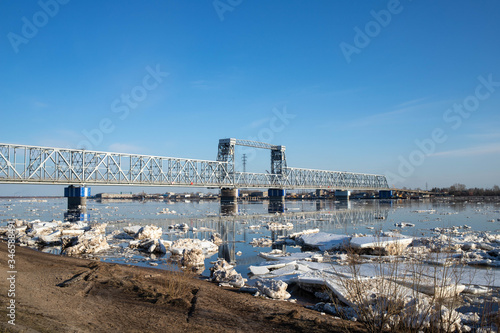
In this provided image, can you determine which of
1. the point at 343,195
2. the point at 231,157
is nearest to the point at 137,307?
the point at 231,157

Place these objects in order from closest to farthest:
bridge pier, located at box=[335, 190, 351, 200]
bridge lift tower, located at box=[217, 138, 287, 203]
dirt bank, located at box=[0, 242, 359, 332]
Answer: dirt bank, located at box=[0, 242, 359, 332]
bridge lift tower, located at box=[217, 138, 287, 203]
bridge pier, located at box=[335, 190, 351, 200]

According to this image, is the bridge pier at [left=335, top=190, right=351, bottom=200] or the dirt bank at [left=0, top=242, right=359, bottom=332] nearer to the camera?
the dirt bank at [left=0, top=242, right=359, bottom=332]

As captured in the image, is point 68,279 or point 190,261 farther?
point 190,261

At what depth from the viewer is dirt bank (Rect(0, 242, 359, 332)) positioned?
543 cm

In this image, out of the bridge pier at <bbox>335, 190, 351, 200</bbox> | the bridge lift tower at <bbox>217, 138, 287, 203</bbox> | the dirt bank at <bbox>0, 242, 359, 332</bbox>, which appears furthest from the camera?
the bridge pier at <bbox>335, 190, 351, 200</bbox>

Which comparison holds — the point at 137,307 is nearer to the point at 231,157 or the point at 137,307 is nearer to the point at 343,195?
the point at 231,157

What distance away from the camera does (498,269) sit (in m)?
11.0

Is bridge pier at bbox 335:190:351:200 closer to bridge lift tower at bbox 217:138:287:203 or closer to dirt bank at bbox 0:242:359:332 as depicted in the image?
bridge lift tower at bbox 217:138:287:203

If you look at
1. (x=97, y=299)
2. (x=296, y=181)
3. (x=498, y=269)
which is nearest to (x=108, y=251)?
(x=97, y=299)

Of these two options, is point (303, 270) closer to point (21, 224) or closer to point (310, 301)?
point (310, 301)

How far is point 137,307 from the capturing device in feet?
21.4

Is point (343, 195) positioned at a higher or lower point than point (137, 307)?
lower

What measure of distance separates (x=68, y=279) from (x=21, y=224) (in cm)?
1810

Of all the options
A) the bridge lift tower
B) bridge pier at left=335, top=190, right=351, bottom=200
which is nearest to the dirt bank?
the bridge lift tower
